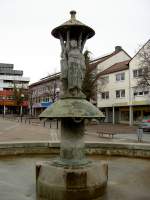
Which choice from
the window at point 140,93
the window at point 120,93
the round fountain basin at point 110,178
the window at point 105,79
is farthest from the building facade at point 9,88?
the round fountain basin at point 110,178

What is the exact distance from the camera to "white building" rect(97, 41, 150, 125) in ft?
152

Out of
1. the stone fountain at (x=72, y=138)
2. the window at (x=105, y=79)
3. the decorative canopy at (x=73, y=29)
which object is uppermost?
the window at (x=105, y=79)

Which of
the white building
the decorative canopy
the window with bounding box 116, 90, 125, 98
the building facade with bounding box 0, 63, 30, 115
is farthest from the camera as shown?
the building facade with bounding box 0, 63, 30, 115

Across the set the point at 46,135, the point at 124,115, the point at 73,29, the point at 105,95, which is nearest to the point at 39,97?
the point at 105,95

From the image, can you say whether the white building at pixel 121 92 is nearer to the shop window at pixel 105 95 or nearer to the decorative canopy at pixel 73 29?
the shop window at pixel 105 95

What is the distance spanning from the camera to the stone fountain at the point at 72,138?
6582mm

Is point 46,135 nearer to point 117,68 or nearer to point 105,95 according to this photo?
point 117,68

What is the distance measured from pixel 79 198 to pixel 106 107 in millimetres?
48300

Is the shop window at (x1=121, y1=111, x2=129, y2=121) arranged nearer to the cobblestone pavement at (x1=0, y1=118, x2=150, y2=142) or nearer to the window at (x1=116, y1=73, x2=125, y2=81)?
the window at (x1=116, y1=73, x2=125, y2=81)

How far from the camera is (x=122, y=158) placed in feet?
36.7

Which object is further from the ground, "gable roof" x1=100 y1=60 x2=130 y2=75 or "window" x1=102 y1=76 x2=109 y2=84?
"gable roof" x1=100 y1=60 x2=130 y2=75

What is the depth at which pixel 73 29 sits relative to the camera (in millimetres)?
7680

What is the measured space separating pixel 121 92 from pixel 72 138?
43757 millimetres

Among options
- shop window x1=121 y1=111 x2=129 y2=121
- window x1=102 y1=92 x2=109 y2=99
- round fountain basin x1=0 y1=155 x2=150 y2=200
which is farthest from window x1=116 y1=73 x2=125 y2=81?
round fountain basin x1=0 y1=155 x2=150 y2=200
